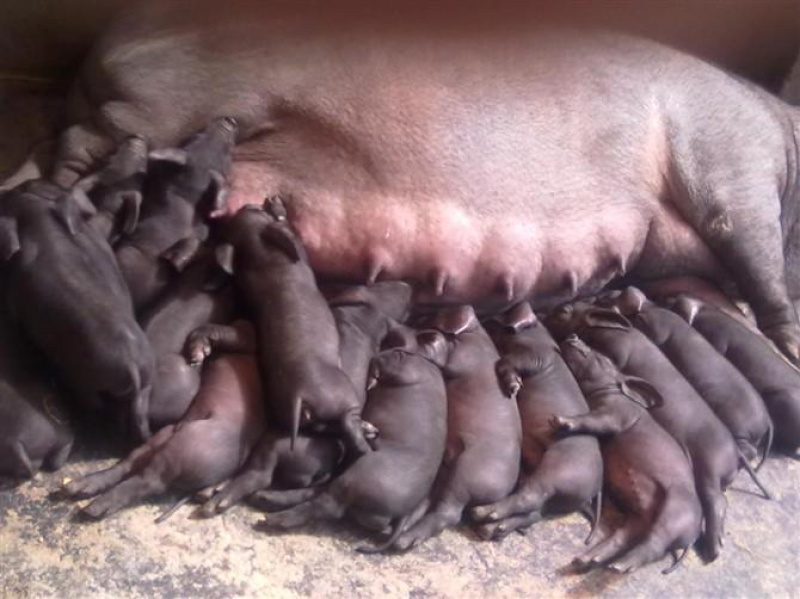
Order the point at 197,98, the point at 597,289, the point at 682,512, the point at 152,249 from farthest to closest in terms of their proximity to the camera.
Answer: the point at 597,289 → the point at 197,98 → the point at 152,249 → the point at 682,512

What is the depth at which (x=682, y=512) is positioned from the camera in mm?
2174

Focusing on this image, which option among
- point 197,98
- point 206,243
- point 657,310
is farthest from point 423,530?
point 197,98

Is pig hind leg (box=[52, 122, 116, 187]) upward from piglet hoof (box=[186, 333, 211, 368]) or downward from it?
upward

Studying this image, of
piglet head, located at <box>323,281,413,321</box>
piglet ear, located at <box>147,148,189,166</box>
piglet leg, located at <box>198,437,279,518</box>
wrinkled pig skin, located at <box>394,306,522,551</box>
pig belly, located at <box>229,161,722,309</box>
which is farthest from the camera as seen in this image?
pig belly, located at <box>229,161,722,309</box>

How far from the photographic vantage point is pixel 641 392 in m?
2.45

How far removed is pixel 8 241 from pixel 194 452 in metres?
0.55

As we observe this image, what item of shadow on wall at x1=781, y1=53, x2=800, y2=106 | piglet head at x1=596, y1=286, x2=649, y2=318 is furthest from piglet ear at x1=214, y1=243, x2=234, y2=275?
shadow on wall at x1=781, y1=53, x2=800, y2=106

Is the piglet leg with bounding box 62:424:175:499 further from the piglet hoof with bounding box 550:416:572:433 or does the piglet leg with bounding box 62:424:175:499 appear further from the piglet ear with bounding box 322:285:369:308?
the piglet hoof with bounding box 550:416:572:433

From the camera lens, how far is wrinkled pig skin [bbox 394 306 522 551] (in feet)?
6.85

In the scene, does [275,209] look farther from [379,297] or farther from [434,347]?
[434,347]

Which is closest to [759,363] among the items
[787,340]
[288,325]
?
[787,340]

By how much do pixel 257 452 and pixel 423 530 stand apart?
36 cm

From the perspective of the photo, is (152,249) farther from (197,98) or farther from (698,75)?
(698,75)

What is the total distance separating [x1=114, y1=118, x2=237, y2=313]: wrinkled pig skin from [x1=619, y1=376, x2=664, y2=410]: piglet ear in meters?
1.04
